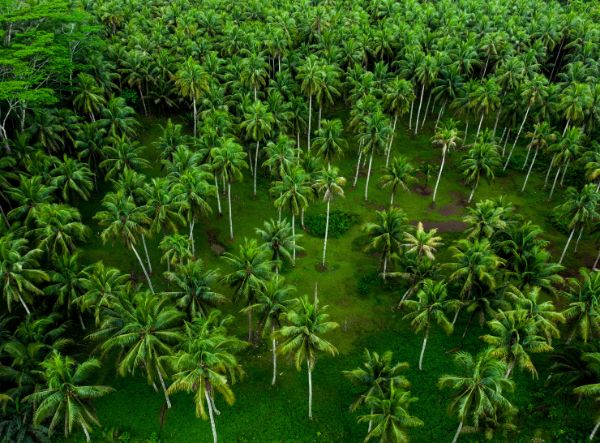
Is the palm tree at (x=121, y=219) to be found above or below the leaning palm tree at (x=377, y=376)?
above

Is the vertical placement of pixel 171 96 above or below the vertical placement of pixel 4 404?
above

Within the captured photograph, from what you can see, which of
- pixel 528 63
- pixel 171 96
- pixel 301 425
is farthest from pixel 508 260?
pixel 171 96

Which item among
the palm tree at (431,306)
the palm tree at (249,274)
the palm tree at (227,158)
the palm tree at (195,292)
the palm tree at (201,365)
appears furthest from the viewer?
the palm tree at (227,158)

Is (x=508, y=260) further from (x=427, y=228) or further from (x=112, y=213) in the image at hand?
(x=112, y=213)

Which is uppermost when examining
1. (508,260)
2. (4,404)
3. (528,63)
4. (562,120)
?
(528,63)

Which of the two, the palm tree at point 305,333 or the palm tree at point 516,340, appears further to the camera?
the palm tree at point 516,340

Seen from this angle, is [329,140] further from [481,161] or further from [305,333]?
[305,333]

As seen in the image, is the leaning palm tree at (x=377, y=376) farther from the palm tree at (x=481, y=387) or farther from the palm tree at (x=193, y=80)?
the palm tree at (x=193, y=80)

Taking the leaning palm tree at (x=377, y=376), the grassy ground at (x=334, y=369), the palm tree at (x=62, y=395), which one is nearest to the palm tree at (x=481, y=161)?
the grassy ground at (x=334, y=369)

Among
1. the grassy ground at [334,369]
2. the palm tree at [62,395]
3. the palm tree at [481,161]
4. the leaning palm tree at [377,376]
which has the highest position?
the palm tree at [481,161]
